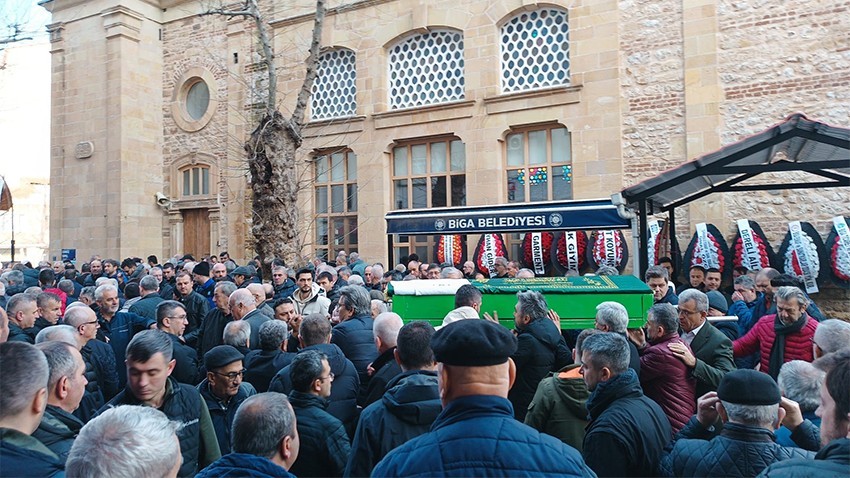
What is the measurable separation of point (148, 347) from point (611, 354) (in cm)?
239

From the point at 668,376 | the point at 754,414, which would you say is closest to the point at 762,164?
the point at 668,376

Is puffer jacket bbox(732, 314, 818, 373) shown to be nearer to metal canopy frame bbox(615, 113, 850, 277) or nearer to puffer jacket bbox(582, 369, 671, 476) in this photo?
puffer jacket bbox(582, 369, 671, 476)

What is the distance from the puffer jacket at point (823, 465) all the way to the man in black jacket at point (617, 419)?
2.71 feet

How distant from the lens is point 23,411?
2354mm

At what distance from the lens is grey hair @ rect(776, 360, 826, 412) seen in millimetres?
2945

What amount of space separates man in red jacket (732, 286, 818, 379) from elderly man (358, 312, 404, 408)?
3.13m

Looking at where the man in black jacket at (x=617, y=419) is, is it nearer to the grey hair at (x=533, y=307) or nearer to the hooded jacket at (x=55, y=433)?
the grey hair at (x=533, y=307)

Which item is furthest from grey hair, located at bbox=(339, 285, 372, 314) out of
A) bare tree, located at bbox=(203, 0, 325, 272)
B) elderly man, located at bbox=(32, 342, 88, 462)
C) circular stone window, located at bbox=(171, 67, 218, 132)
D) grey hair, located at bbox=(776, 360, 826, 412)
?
circular stone window, located at bbox=(171, 67, 218, 132)

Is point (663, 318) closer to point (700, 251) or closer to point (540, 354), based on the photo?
point (540, 354)

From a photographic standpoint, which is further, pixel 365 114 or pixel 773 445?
pixel 365 114

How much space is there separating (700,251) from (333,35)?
996 centimetres

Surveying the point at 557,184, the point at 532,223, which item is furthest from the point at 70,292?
the point at 557,184

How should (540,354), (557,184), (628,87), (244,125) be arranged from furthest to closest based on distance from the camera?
(244,125), (557,184), (628,87), (540,354)

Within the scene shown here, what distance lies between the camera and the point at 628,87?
39.5 ft
